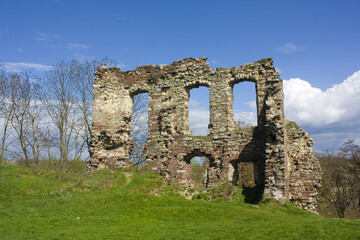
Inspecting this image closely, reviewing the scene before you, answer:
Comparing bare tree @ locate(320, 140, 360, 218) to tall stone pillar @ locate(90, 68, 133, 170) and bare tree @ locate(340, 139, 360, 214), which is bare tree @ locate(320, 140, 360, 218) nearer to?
bare tree @ locate(340, 139, 360, 214)

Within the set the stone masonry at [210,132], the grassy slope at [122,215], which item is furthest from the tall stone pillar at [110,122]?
the grassy slope at [122,215]

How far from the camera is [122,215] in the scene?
8.97m

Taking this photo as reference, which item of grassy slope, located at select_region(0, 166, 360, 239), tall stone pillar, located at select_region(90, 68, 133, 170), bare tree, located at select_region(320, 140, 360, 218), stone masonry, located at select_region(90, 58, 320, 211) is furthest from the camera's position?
bare tree, located at select_region(320, 140, 360, 218)

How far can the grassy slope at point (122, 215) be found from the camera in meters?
6.94

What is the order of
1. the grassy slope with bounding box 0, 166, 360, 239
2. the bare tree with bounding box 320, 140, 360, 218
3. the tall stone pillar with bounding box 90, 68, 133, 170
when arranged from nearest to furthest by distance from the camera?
the grassy slope with bounding box 0, 166, 360, 239 → the tall stone pillar with bounding box 90, 68, 133, 170 → the bare tree with bounding box 320, 140, 360, 218

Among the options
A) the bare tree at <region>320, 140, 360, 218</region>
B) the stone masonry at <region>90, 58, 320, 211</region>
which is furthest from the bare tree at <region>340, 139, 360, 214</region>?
the stone masonry at <region>90, 58, 320, 211</region>

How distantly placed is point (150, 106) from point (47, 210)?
6.93 meters

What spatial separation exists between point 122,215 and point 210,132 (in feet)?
19.1

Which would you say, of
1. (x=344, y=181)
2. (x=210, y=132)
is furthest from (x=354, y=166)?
(x=210, y=132)

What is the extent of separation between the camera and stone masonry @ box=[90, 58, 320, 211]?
11.5 m

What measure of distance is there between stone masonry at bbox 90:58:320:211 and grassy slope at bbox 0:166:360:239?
48.4 inches

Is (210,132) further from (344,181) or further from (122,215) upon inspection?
(344,181)

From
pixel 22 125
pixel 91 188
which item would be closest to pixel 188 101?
pixel 91 188

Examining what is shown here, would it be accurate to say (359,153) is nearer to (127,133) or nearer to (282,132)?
(282,132)
